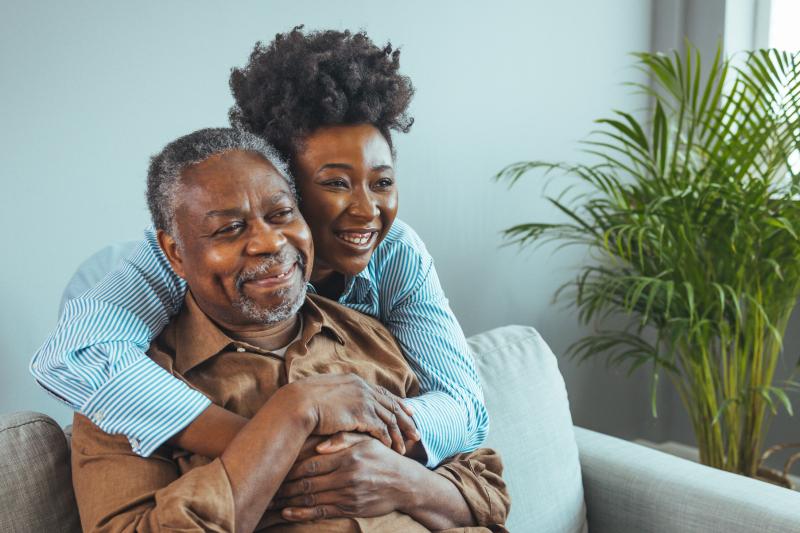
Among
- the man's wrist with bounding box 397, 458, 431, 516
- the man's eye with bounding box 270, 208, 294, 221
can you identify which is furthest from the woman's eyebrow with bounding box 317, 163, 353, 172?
the man's wrist with bounding box 397, 458, 431, 516

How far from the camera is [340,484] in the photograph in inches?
43.5

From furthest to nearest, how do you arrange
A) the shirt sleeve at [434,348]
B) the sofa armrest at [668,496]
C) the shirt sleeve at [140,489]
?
the sofa armrest at [668,496]
the shirt sleeve at [434,348]
the shirt sleeve at [140,489]

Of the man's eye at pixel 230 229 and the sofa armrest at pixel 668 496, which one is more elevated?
the man's eye at pixel 230 229

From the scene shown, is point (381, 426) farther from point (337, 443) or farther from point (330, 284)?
point (330, 284)

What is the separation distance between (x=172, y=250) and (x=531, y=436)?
0.87 meters

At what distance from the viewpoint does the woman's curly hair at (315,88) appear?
123 cm

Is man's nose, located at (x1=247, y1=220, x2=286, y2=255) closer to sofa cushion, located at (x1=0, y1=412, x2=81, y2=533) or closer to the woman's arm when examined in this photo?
the woman's arm

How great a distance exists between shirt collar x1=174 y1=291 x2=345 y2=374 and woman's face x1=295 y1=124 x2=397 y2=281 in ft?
0.41

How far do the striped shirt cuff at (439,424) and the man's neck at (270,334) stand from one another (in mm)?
198

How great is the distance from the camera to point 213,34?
1.97 m

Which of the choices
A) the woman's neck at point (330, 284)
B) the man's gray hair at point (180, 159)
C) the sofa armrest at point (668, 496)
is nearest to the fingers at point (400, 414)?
the woman's neck at point (330, 284)

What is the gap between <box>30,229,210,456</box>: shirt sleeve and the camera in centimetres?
104

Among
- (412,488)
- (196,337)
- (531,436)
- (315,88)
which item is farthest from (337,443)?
(531,436)

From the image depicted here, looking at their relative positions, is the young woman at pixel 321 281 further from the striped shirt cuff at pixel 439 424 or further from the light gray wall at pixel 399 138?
the light gray wall at pixel 399 138
